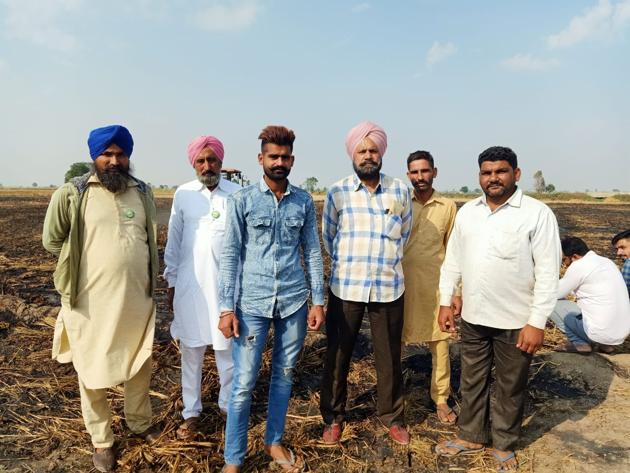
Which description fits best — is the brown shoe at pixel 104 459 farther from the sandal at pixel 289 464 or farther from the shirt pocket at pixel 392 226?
the shirt pocket at pixel 392 226

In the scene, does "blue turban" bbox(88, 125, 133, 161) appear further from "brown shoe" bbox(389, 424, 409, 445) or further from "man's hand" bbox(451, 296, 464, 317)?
"brown shoe" bbox(389, 424, 409, 445)

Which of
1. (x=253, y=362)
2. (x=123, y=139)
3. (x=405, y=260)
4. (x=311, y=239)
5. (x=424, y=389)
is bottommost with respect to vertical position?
(x=424, y=389)

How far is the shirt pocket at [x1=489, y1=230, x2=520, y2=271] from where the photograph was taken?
2.73m

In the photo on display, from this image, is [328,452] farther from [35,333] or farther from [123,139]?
[35,333]

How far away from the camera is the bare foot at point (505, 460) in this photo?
2.88 m

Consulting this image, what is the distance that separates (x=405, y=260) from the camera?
3547 millimetres

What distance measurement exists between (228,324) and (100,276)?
3.21 ft

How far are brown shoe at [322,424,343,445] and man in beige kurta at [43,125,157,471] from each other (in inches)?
56.9

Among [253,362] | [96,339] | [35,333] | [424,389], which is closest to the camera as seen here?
[253,362]

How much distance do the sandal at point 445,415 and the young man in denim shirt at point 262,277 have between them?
5.17 feet

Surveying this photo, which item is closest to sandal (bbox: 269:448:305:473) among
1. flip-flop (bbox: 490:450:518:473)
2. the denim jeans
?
flip-flop (bbox: 490:450:518:473)

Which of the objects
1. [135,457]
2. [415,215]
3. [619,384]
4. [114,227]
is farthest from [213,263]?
[619,384]

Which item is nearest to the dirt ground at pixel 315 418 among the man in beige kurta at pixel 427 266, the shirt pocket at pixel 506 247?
the man in beige kurta at pixel 427 266

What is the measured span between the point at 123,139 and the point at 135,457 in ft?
7.25
